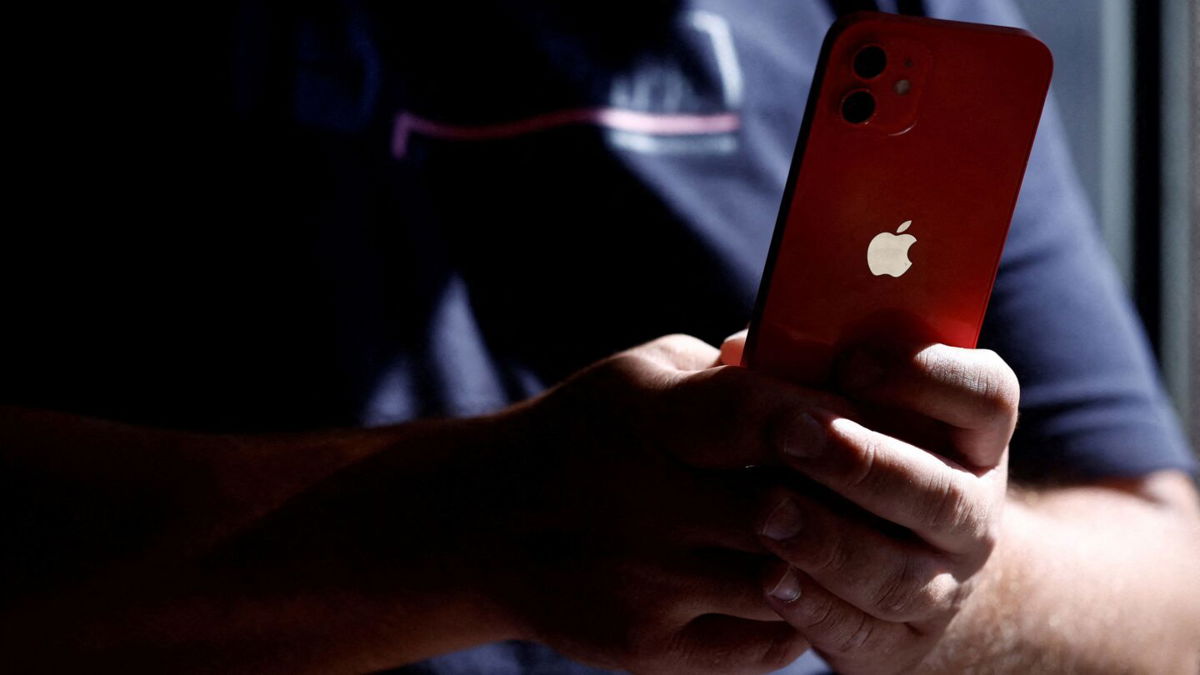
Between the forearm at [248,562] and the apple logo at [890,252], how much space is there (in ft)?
0.81

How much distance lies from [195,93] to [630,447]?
0.48m

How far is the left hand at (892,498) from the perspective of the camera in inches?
18.6

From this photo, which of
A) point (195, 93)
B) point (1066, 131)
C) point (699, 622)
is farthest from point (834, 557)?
point (1066, 131)

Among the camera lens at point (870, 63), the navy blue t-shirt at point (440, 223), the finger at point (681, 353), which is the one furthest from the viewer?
the navy blue t-shirt at point (440, 223)

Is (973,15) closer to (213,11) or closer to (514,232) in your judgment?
(514,232)

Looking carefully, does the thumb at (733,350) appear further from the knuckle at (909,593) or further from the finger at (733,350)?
the knuckle at (909,593)

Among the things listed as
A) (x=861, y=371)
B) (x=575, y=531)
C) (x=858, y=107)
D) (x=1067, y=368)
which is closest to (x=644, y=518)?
(x=575, y=531)

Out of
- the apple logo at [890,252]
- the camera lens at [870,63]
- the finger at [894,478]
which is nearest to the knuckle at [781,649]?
the finger at [894,478]

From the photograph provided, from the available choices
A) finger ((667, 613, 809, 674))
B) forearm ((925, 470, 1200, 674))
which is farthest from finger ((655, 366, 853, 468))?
forearm ((925, 470, 1200, 674))

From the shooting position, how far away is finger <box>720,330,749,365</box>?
55cm

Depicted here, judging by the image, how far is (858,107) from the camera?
1.52 ft

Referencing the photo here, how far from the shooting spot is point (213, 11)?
0.74 m

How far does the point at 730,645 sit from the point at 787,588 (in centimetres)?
6

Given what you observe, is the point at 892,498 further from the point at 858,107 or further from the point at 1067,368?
the point at 1067,368
